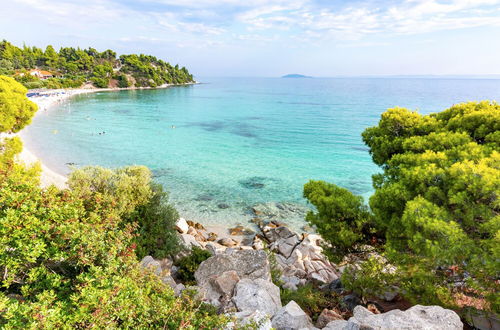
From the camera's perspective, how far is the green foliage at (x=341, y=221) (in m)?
10.5

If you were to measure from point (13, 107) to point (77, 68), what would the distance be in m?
141

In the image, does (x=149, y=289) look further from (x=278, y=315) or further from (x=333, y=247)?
(x=333, y=247)

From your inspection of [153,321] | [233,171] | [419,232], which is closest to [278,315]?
[153,321]

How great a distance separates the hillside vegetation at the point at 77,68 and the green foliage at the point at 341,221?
4837 inches

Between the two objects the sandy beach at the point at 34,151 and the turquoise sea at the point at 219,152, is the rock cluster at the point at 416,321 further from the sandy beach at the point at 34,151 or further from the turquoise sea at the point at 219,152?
the sandy beach at the point at 34,151

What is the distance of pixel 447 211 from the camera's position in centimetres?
760

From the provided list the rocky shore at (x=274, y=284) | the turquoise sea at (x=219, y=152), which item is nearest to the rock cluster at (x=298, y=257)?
the rocky shore at (x=274, y=284)

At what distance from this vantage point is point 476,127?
10695 millimetres

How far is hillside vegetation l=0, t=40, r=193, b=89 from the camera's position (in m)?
110

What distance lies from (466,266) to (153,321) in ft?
24.8

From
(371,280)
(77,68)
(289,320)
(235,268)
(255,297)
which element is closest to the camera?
(289,320)

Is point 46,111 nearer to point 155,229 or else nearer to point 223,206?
point 223,206

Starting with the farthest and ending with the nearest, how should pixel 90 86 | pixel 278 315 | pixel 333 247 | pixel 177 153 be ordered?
pixel 90 86 < pixel 177 153 < pixel 333 247 < pixel 278 315

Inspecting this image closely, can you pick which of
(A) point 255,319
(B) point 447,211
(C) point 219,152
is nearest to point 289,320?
(A) point 255,319
